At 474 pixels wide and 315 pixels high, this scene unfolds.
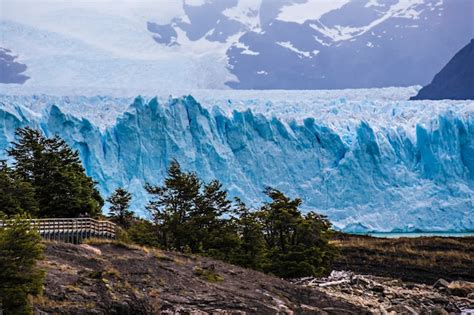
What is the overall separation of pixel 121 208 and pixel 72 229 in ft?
39.0

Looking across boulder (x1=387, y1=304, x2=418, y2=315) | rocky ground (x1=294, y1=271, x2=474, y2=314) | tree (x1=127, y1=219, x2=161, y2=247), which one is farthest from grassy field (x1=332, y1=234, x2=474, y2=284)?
tree (x1=127, y1=219, x2=161, y2=247)

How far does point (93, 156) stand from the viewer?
45.8m

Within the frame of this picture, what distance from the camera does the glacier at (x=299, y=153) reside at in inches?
1833

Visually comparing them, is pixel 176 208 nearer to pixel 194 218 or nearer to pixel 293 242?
pixel 194 218

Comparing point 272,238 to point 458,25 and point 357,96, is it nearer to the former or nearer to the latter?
point 357,96

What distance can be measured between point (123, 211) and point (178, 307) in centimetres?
2031

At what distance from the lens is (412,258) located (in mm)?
30250

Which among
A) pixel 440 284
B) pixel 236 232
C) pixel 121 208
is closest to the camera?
pixel 236 232

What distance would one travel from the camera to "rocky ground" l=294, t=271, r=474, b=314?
17.5 metres

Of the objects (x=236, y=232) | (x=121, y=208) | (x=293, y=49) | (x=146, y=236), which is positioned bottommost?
(x=146, y=236)

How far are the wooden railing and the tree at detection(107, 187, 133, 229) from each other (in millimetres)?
8409

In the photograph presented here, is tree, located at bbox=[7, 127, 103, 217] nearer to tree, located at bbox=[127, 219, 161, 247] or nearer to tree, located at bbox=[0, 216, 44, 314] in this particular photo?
tree, located at bbox=[127, 219, 161, 247]

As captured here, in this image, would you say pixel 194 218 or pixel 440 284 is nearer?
pixel 194 218

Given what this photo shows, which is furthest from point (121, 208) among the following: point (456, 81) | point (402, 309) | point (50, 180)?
point (456, 81)
